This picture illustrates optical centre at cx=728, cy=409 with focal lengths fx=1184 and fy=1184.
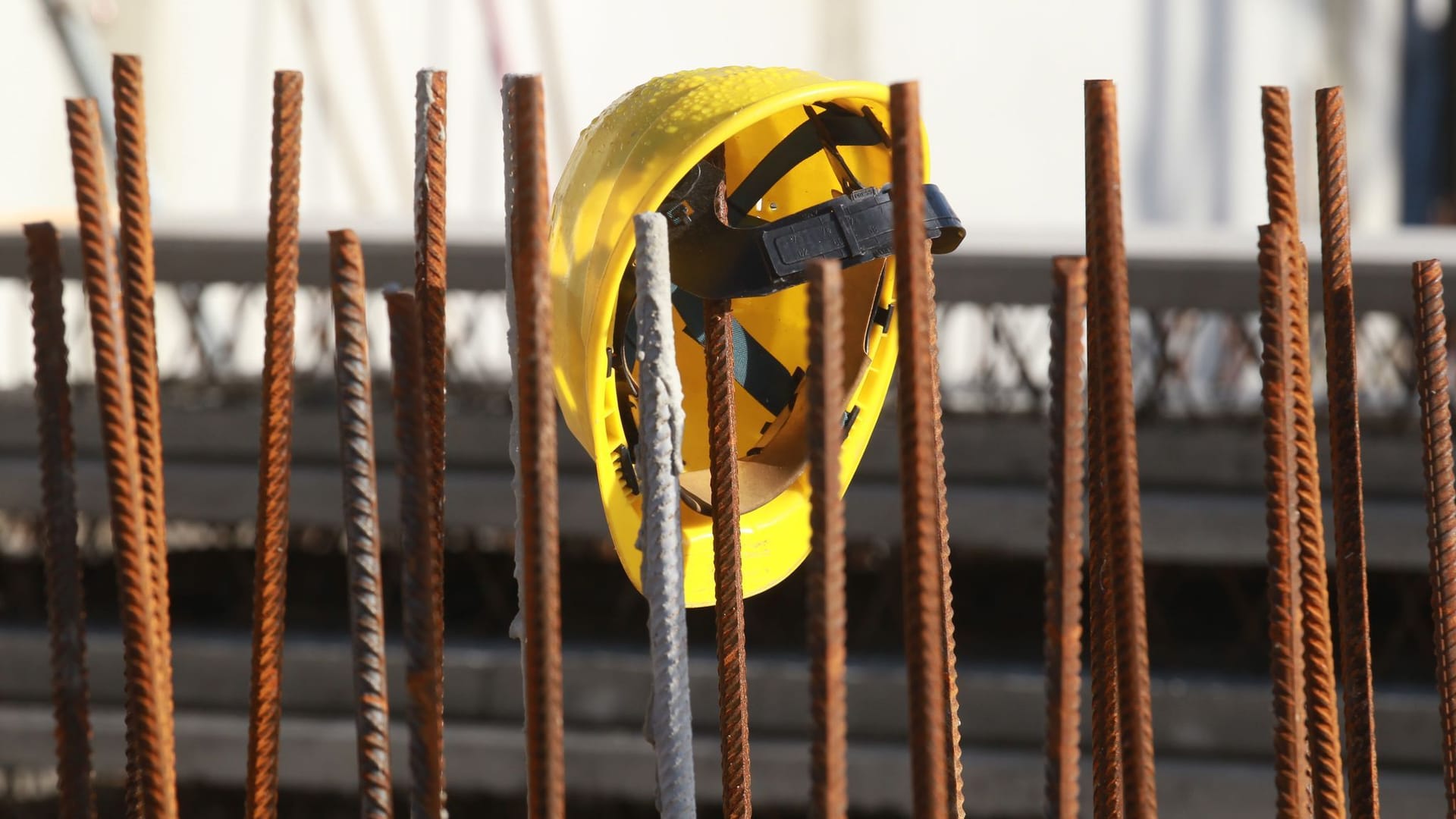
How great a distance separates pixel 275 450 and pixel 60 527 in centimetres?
19

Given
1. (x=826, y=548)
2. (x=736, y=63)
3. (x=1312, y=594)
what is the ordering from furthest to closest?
1. (x=736, y=63)
2. (x=1312, y=594)
3. (x=826, y=548)

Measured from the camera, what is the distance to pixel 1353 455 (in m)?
0.98

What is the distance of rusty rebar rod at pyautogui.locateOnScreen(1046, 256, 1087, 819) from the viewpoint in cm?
80

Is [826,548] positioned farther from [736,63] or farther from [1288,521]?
[736,63]

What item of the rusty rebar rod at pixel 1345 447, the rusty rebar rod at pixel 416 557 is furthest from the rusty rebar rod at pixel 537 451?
the rusty rebar rod at pixel 1345 447

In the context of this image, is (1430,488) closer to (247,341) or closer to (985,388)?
(985,388)

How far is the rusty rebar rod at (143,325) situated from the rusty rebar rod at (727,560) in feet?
1.43

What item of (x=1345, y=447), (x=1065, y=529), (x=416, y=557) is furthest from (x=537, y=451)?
(x=1345, y=447)

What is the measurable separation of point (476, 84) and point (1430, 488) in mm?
5029

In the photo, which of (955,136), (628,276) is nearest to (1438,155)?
(955,136)

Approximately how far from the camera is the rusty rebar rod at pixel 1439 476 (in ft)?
3.12

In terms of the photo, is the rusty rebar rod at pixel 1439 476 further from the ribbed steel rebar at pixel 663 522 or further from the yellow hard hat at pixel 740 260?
the ribbed steel rebar at pixel 663 522

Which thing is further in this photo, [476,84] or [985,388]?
[476,84]

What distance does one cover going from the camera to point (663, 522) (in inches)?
34.6
